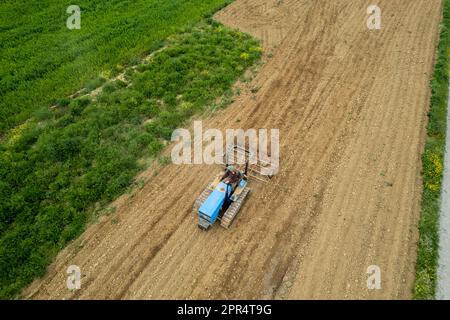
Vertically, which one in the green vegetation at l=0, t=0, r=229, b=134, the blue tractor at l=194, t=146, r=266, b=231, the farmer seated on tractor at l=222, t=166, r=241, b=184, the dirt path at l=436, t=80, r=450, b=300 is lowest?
the dirt path at l=436, t=80, r=450, b=300

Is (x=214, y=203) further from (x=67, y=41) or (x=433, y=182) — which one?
(x=67, y=41)

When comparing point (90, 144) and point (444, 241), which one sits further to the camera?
point (90, 144)

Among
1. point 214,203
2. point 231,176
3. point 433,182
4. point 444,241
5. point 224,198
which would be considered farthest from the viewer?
point 433,182

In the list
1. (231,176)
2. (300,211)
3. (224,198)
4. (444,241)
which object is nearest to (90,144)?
(231,176)

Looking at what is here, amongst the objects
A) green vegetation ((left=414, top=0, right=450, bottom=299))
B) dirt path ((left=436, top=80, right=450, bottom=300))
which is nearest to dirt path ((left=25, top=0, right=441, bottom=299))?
green vegetation ((left=414, top=0, right=450, bottom=299))

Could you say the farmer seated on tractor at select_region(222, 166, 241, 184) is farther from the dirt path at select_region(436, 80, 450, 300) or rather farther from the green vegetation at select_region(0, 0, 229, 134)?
the green vegetation at select_region(0, 0, 229, 134)

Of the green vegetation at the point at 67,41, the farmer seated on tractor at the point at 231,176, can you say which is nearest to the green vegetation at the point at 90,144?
the green vegetation at the point at 67,41
